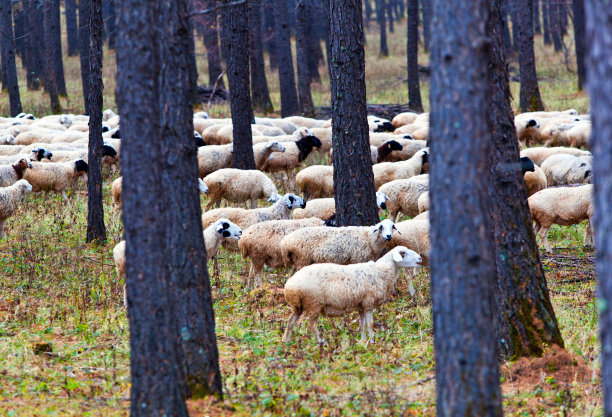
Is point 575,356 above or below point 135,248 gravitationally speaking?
below

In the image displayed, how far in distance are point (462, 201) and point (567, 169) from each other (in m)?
12.1

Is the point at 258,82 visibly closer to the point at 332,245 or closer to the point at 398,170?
the point at 398,170

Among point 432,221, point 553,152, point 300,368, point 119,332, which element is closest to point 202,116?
point 553,152

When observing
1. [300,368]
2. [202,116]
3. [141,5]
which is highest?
[141,5]

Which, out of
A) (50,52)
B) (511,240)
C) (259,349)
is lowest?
(259,349)

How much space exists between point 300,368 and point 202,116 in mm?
19017

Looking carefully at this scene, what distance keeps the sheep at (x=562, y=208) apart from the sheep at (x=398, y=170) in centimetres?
382

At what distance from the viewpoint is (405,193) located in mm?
13602

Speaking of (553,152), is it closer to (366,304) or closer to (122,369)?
(366,304)

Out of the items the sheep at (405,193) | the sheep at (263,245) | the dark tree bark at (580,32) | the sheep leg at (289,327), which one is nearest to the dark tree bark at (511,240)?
the sheep leg at (289,327)

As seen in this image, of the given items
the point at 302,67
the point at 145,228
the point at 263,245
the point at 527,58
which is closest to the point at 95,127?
the point at 263,245

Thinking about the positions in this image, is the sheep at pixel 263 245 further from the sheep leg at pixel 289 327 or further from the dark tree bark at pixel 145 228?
the dark tree bark at pixel 145 228

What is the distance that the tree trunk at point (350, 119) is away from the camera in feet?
34.4

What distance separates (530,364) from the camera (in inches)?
279
